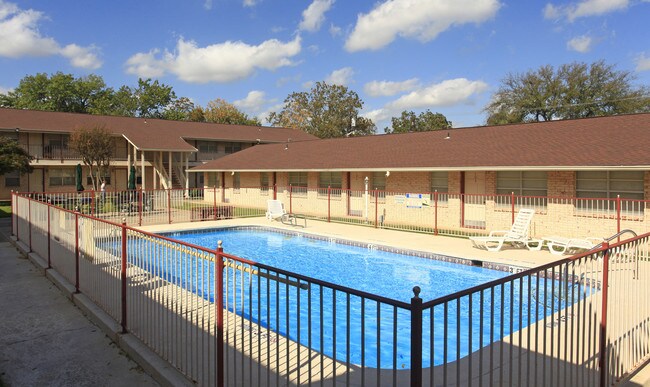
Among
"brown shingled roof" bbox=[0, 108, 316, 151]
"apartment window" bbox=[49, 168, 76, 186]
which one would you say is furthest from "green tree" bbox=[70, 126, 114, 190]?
"apartment window" bbox=[49, 168, 76, 186]

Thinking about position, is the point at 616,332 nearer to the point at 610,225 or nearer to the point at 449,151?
the point at 610,225

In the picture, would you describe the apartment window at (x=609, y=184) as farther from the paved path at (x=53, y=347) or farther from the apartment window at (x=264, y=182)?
the apartment window at (x=264, y=182)

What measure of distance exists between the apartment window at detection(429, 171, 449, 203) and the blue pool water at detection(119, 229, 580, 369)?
19.7 feet

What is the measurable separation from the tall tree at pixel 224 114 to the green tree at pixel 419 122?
2181 cm

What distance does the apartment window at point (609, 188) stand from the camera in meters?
15.1

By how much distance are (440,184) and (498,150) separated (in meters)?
2.73

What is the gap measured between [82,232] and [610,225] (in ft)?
49.9

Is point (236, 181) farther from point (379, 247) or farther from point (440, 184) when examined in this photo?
point (379, 247)

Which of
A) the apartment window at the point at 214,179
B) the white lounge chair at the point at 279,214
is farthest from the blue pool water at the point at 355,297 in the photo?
the apartment window at the point at 214,179

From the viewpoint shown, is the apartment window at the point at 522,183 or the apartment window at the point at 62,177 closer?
the apartment window at the point at 522,183

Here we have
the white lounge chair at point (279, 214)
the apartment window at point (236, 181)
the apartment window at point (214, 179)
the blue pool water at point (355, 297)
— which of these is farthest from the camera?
the apartment window at point (214, 179)

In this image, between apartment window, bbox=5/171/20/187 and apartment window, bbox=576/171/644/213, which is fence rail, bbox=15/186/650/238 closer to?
apartment window, bbox=576/171/644/213

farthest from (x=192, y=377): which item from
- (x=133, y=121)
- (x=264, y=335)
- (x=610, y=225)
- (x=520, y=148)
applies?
(x=133, y=121)

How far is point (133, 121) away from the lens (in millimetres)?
41281
